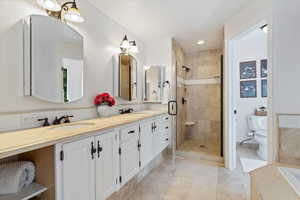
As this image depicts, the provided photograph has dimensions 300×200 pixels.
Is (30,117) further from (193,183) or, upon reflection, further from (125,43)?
(193,183)

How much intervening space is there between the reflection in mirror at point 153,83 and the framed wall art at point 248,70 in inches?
78.2

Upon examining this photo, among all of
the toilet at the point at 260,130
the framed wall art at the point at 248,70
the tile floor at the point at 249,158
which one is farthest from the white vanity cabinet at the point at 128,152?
the framed wall art at the point at 248,70

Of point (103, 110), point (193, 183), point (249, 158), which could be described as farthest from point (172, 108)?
point (249, 158)

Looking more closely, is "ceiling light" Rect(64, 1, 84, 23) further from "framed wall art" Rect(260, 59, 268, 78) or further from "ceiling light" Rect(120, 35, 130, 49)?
"framed wall art" Rect(260, 59, 268, 78)

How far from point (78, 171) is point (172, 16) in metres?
2.31

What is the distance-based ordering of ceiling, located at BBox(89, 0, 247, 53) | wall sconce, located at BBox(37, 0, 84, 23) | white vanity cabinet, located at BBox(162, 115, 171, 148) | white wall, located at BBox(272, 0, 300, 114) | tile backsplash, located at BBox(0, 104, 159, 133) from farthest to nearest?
white vanity cabinet, located at BBox(162, 115, 171, 148) → ceiling, located at BBox(89, 0, 247, 53) → wall sconce, located at BBox(37, 0, 84, 23) → white wall, located at BBox(272, 0, 300, 114) → tile backsplash, located at BBox(0, 104, 159, 133)

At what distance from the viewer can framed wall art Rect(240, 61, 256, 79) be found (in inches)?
140

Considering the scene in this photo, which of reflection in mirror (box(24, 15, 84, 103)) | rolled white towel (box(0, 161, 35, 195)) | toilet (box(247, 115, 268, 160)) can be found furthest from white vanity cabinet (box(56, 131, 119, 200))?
toilet (box(247, 115, 268, 160))

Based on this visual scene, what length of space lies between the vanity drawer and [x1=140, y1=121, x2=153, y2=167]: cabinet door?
Answer: 0.50 ft

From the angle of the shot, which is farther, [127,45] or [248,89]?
[248,89]

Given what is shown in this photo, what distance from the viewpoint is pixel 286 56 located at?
56.7 inches

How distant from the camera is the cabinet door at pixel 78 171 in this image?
101 cm

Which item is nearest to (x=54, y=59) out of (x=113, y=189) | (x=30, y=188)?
(x=30, y=188)

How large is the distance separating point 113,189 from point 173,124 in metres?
1.96
